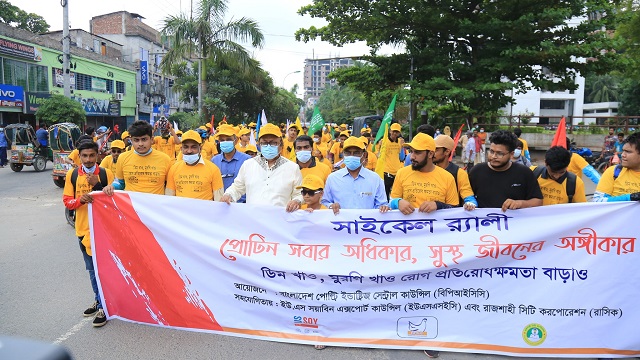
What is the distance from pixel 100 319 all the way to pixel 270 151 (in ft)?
7.05

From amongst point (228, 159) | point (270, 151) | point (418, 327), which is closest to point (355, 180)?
point (270, 151)

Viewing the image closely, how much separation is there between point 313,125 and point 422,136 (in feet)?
18.3

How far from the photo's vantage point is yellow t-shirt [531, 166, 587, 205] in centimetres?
450

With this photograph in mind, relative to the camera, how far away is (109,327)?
4.27 m

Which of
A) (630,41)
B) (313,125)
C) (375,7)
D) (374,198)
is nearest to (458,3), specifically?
(375,7)

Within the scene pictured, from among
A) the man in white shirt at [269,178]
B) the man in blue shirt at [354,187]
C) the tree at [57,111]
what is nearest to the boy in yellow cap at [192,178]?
the man in white shirt at [269,178]

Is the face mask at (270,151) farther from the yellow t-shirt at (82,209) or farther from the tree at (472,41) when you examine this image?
the tree at (472,41)

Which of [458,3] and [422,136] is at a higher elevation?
[458,3]

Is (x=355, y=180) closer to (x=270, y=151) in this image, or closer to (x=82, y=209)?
(x=270, y=151)

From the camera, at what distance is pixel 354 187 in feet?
14.8

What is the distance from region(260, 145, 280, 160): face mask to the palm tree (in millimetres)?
21844

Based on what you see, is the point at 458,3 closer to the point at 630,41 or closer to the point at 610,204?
the point at 630,41

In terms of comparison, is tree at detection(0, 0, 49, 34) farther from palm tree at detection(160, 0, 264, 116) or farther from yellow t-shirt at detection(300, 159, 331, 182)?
yellow t-shirt at detection(300, 159, 331, 182)

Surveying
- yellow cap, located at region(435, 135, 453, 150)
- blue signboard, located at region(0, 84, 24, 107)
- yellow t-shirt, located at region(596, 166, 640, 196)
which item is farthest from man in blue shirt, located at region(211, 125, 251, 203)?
blue signboard, located at region(0, 84, 24, 107)
